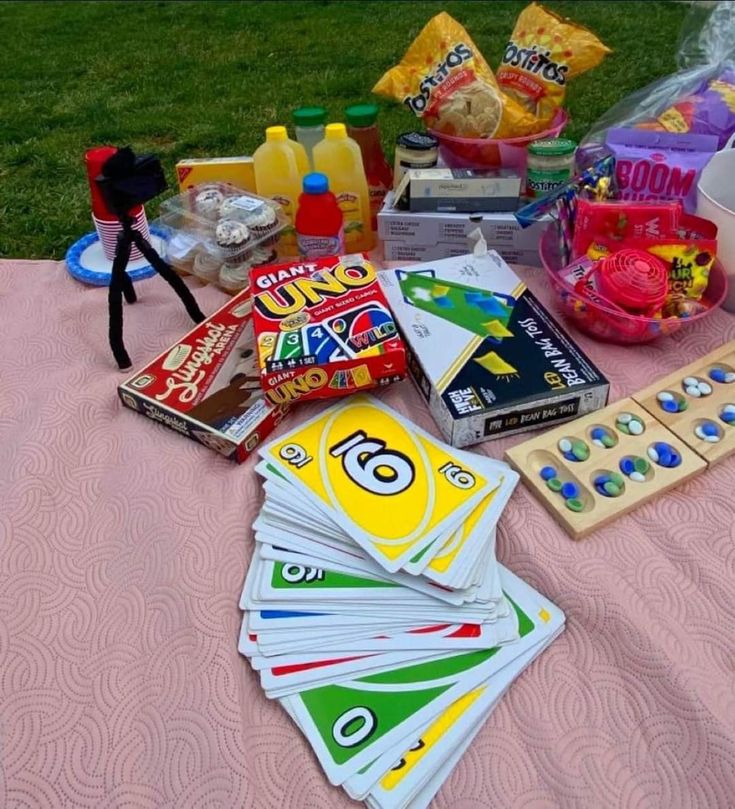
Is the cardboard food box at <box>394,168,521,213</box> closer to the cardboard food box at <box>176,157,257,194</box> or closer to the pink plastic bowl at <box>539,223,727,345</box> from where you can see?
the pink plastic bowl at <box>539,223,727,345</box>

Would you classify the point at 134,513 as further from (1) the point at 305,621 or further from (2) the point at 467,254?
(2) the point at 467,254

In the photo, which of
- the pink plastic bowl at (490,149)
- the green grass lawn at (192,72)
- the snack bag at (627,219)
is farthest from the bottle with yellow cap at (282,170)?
the green grass lawn at (192,72)

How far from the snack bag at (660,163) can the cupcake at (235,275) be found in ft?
2.10

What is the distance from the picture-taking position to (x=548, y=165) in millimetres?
1159

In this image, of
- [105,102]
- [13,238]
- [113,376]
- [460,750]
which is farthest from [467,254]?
[105,102]

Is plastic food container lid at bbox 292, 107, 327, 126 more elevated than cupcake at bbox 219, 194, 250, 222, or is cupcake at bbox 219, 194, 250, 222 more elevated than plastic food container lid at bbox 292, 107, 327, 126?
plastic food container lid at bbox 292, 107, 327, 126

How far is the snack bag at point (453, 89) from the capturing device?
1196mm

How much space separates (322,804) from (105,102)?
8.70 ft

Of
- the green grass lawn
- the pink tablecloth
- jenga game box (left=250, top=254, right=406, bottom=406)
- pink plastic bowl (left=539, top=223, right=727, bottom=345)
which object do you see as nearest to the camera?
the pink tablecloth

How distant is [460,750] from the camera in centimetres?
65

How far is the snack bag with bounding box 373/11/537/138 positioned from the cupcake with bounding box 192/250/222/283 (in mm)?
430

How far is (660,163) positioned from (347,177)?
1.71 feet

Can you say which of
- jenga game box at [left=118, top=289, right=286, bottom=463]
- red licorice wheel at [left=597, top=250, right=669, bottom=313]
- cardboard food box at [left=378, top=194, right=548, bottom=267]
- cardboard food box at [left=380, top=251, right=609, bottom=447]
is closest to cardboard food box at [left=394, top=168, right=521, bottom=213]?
cardboard food box at [left=378, top=194, right=548, bottom=267]

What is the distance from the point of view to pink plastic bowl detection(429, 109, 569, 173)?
3.95 feet
